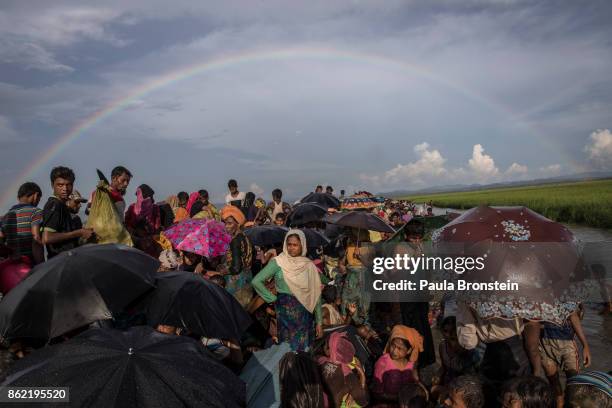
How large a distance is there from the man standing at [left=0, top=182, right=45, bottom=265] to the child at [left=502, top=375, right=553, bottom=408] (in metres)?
4.45

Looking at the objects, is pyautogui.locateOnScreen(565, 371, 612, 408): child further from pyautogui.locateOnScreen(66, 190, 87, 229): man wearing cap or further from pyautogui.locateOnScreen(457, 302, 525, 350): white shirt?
pyautogui.locateOnScreen(66, 190, 87, 229): man wearing cap

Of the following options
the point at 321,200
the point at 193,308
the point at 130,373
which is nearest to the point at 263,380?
the point at 193,308

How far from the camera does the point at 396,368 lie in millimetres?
4062

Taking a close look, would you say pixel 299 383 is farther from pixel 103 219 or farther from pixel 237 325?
pixel 103 219

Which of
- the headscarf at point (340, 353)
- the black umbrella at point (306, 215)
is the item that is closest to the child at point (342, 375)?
the headscarf at point (340, 353)

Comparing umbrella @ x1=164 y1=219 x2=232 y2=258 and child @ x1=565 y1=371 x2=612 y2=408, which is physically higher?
umbrella @ x1=164 y1=219 x2=232 y2=258

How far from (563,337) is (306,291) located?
8.19 ft

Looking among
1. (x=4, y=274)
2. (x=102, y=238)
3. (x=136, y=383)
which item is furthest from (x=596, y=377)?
(x=4, y=274)

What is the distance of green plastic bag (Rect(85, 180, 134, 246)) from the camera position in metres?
4.43

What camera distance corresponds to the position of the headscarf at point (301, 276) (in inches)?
173

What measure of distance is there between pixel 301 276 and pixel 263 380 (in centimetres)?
128

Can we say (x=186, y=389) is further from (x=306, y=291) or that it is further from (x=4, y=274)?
(x=4, y=274)

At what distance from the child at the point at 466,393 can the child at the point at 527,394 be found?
19cm

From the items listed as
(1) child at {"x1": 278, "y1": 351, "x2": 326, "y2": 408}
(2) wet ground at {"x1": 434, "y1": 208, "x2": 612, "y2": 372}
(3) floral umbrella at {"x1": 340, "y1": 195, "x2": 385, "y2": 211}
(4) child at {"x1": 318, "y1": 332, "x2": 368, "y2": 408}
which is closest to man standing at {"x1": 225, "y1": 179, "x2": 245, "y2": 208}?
(3) floral umbrella at {"x1": 340, "y1": 195, "x2": 385, "y2": 211}
